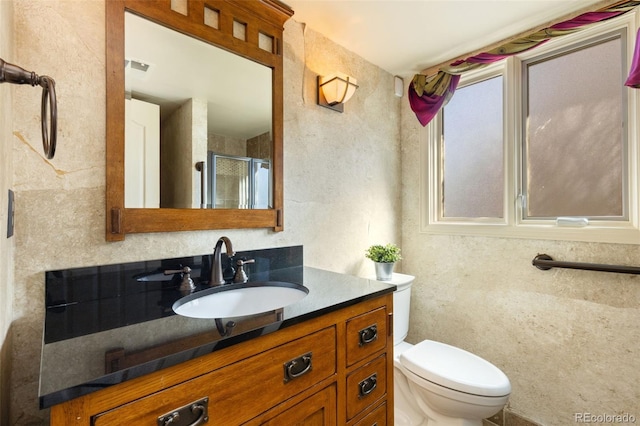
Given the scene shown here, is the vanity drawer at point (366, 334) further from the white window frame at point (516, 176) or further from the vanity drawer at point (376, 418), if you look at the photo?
the white window frame at point (516, 176)

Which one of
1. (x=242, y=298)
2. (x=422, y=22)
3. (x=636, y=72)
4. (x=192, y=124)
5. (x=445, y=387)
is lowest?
(x=445, y=387)

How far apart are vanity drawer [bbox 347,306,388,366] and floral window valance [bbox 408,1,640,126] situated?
1316 mm

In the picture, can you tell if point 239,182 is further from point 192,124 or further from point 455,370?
point 455,370

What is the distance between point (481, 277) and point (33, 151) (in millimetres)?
2106

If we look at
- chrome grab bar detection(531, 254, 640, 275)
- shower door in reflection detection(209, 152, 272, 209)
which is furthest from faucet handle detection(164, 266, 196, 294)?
chrome grab bar detection(531, 254, 640, 275)

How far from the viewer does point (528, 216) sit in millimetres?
1709

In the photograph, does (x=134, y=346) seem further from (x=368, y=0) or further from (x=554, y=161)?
(x=554, y=161)

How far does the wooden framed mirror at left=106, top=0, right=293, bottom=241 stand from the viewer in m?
1.03

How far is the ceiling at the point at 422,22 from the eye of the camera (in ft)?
4.81

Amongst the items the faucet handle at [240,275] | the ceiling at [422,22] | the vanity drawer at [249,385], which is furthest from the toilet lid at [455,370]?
the ceiling at [422,22]

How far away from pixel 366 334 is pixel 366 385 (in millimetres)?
172

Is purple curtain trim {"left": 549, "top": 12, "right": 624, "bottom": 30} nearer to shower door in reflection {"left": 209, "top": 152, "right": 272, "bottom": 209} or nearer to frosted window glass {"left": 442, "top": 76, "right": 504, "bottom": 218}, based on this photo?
frosted window glass {"left": 442, "top": 76, "right": 504, "bottom": 218}

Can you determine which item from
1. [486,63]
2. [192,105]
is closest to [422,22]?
[486,63]

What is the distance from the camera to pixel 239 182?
1354mm
